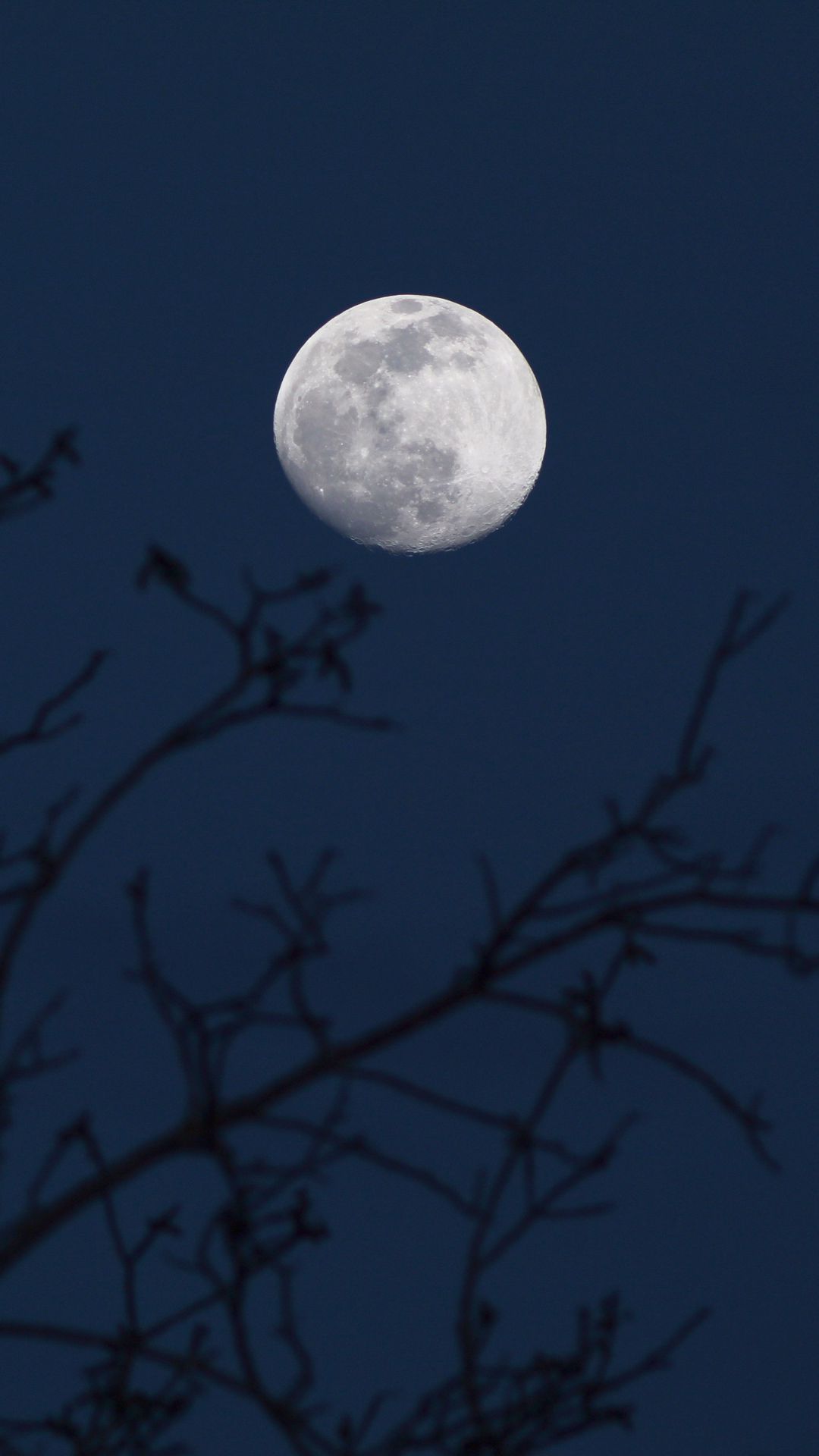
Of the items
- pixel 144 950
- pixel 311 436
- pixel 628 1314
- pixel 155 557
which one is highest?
pixel 311 436

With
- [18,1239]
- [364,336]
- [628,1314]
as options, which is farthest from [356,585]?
[364,336]

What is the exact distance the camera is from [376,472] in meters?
14.8

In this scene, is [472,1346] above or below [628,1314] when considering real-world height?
below

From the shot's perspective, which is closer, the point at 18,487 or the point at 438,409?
the point at 18,487

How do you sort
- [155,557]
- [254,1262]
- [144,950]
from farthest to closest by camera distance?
1. [254,1262]
2. [144,950]
3. [155,557]

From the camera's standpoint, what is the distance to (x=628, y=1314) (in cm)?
443

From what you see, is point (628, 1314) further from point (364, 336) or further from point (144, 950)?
point (364, 336)

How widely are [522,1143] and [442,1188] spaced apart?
0.23m

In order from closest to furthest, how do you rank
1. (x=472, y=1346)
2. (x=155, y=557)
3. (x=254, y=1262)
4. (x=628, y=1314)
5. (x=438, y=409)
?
(x=155, y=557), (x=472, y=1346), (x=254, y=1262), (x=628, y=1314), (x=438, y=409)

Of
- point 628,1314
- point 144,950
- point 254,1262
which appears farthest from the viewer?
point 628,1314

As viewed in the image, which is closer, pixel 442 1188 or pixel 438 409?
pixel 442 1188

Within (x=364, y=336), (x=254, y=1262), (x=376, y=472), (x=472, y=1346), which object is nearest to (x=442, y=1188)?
(x=472, y=1346)

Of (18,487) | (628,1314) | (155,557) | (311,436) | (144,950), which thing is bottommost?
(628,1314)

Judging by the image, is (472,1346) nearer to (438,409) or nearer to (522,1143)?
(522,1143)
